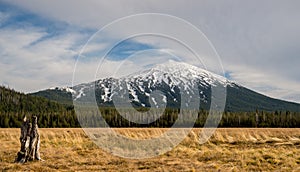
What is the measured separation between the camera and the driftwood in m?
18.5

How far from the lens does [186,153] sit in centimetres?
2169

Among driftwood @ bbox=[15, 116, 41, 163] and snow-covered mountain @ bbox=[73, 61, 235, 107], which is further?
driftwood @ bbox=[15, 116, 41, 163]

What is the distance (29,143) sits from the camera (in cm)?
1888

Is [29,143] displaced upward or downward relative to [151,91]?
downward

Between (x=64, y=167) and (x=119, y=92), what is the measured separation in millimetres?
5160

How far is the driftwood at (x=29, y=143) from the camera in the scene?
18.5m

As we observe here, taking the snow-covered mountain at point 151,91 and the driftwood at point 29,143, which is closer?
the snow-covered mountain at point 151,91

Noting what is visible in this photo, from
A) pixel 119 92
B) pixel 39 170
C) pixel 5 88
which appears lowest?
pixel 39 170

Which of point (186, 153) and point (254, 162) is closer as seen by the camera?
point (254, 162)

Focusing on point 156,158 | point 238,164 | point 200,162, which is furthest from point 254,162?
point 156,158

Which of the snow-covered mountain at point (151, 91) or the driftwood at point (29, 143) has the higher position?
the snow-covered mountain at point (151, 91)

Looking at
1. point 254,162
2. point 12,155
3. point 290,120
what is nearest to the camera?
point 254,162

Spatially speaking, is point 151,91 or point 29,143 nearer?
point 29,143

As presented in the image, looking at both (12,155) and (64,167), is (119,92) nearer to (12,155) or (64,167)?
(64,167)
